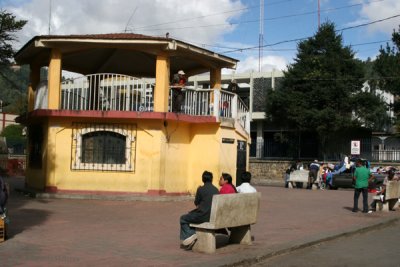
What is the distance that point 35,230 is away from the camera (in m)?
10.6

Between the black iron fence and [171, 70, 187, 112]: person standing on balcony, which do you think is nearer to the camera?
[171, 70, 187, 112]: person standing on balcony

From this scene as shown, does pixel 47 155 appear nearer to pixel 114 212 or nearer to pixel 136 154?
pixel 136 154

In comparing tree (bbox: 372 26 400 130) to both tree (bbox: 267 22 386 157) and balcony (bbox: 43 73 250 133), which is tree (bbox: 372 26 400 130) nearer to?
tree (bbox: 267 22 386 157)

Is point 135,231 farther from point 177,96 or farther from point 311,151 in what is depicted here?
point 311,151

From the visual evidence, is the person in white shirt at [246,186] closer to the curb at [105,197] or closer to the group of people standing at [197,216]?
the group of people standing at [197,216]

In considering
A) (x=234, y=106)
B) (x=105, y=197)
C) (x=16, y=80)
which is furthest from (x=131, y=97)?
(x=16, y=80)

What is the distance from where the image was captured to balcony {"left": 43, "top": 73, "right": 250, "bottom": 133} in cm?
1808

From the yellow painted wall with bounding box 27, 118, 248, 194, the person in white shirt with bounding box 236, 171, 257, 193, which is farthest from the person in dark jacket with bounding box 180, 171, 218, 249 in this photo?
the yellow painted wall with bounding box 27, 118, 248, 194

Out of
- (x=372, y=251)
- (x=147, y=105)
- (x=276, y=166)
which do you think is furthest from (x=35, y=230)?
(x=276, y=166)

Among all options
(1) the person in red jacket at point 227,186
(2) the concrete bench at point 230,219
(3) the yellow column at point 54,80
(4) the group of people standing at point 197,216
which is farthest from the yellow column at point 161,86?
(4) the group of people standing at point 197,216

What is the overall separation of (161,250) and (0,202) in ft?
9.11

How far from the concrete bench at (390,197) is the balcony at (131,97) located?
5.62 m

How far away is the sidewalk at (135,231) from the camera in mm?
8156

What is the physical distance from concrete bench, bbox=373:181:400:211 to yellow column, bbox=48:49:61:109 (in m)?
10.6
